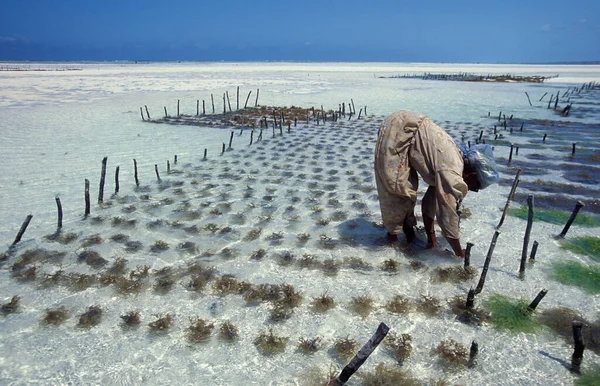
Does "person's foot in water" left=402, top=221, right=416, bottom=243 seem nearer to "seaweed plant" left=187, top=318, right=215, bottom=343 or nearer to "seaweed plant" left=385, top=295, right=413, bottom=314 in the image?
"seaweed plant" left=385, top=295, right=413, bottom=314

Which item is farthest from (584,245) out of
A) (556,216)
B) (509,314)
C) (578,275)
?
(509,314)

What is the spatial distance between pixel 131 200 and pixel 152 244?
216cm

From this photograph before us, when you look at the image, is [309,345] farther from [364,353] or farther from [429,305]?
[429,305]

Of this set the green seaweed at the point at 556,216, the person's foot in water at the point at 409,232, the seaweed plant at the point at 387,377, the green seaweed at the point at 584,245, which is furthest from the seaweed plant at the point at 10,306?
the green seaweed at the point at 556,216

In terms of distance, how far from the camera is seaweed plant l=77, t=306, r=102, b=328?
4.09m

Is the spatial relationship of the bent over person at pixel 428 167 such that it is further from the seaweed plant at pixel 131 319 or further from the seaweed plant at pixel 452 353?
the seaweed plant at pixel 131 319

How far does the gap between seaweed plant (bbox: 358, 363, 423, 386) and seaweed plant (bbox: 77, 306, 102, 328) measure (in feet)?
9.12

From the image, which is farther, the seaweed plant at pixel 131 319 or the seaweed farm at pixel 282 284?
the seaweed plant at pixel 131 319

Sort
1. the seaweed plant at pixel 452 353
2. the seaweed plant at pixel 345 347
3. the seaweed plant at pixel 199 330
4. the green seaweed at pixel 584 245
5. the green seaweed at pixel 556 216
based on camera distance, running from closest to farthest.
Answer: the seaweed plant at pixel 452 353
the seaweed plant at pixel 345 347
the seaweed plant at pixel 199 330
the green seaweed at pixel 584 245
the green seaweed at pixel 556 216

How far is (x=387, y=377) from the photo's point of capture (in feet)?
11.0

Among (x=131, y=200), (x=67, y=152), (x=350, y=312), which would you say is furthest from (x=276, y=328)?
(x=67, y=152)

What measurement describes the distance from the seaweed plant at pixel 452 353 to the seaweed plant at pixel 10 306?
449 centimetres

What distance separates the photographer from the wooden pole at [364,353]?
277cm

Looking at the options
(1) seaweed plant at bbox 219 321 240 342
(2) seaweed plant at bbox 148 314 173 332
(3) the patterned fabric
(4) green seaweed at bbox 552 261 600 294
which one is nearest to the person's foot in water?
(3) the patterned fabric
